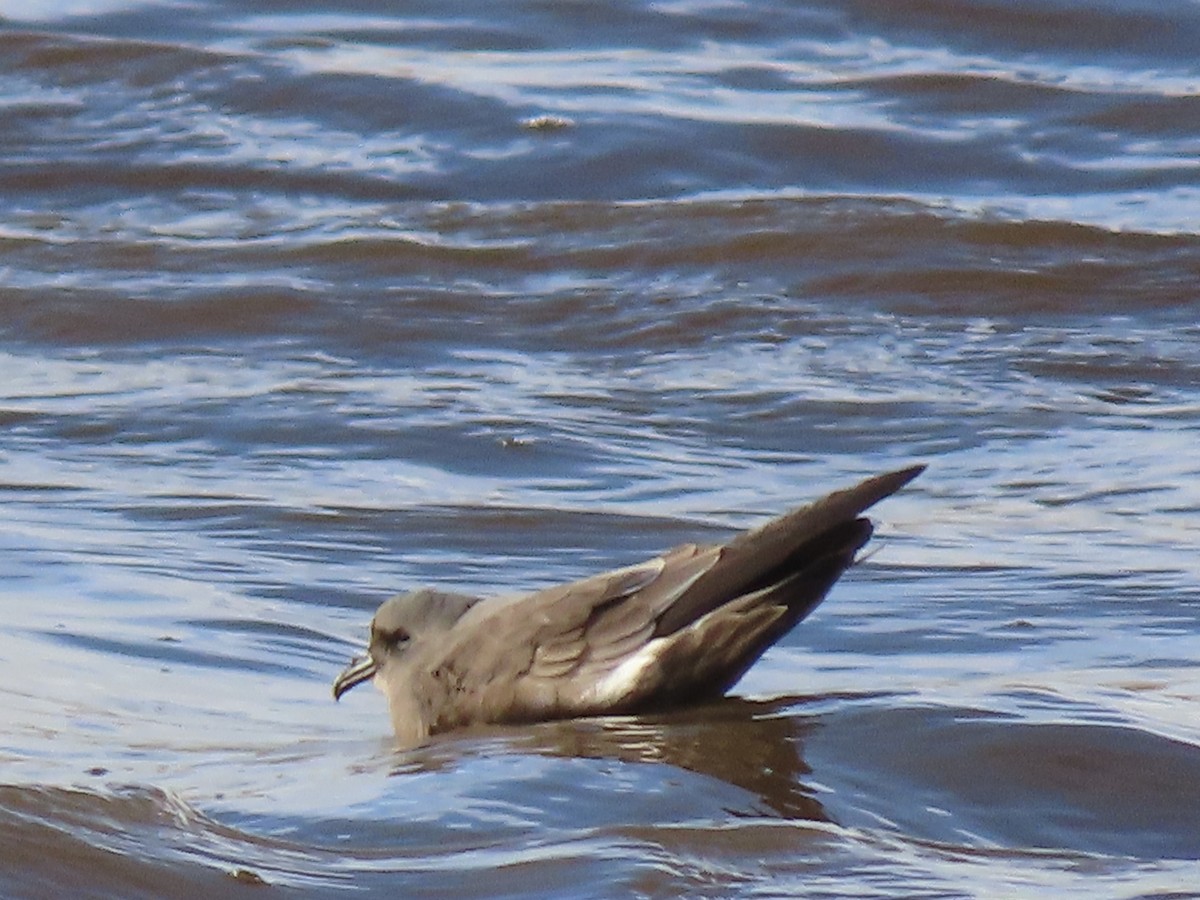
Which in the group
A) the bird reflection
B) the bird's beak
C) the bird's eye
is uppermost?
the bird reflection

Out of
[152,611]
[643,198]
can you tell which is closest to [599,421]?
[152,611]

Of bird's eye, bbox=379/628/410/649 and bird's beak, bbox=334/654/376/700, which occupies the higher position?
bird's eye, bbox=379/628/410/649

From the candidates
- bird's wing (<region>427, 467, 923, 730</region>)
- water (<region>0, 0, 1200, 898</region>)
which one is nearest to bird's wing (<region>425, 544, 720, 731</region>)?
bird's wing (<region>427, 467, 923, 730</region>)

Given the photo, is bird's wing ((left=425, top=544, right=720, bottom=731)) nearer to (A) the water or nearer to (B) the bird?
(B) the bird

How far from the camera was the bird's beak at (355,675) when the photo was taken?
206 inches

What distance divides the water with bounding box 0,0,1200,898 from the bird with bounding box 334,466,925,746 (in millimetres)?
138

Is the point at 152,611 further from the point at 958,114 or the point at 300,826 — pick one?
the point at 958,114

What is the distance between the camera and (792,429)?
7.89m

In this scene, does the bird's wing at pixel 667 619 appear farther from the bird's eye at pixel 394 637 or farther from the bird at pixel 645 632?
the bird's eye at pixel 394 637

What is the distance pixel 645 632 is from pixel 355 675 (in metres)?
0.78

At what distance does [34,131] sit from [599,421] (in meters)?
4.96

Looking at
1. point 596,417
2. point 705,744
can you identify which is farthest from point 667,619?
point 596,417

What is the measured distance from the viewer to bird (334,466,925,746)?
4.65 m

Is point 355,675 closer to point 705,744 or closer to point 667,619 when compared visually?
point 667,619
